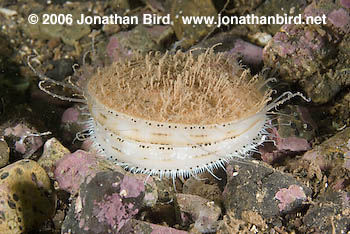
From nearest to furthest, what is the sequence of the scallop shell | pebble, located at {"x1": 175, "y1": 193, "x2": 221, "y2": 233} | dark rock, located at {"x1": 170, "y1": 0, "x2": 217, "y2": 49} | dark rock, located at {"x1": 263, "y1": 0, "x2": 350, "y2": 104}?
1. pebble, located at {"x1": 175, "y1": 193, "x2": 221, "y2": 233}
2. the scallop shell
3. dark rock, located at {"x1": 263, "y1": 0, "x2": 350, "y2": 104}
4. dark rock, located at {"x1": 170, "y1": 0, "x2": 217, "y2": 49}

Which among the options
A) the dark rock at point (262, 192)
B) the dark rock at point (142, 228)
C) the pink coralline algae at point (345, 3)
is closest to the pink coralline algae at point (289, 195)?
the dark rock at point (262, 192)

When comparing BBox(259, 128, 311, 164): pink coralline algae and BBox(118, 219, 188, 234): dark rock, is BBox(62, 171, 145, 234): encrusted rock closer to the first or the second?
BBox(118, 219, 188, 234): dark rock

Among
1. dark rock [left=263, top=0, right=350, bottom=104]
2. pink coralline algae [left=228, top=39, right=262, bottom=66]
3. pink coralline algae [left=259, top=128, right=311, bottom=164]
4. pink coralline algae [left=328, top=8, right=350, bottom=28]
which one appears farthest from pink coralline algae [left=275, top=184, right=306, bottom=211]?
pink coralline algae [left=328, top=8, right=350, bottom=28]

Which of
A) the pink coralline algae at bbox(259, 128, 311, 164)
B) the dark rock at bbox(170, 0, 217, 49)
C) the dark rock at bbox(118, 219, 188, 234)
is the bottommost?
the dark rock at bbox(118, 219, 188, 234)

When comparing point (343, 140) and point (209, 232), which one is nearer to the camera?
point (209, 232)

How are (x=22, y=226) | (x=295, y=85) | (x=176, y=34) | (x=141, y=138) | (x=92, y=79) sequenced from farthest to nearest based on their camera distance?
(x=176, y=34) < (x=295, y=85) < (x=92, y=79) < (x=141, y=138) < (x=22, y=226)

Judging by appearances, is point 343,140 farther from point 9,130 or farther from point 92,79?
point 9,130

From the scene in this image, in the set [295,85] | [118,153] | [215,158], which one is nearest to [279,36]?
[295,85]
